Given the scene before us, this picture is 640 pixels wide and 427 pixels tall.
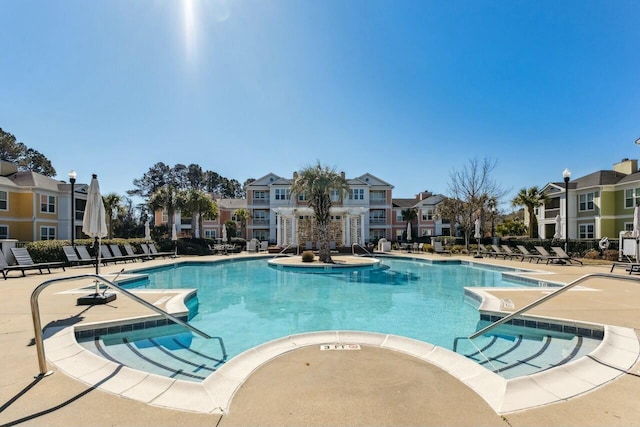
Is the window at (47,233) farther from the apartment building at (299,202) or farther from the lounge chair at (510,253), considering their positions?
the lounge chair at (510,253)

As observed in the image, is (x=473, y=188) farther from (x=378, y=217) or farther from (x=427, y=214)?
(x=378, y=217)

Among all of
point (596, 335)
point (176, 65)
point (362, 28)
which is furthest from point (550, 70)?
point (176, 65)

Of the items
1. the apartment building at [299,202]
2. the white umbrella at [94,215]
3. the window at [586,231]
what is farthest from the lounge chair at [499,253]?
the white umbrella at [94,215]

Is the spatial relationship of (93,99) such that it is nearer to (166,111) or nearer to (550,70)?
(166,111)

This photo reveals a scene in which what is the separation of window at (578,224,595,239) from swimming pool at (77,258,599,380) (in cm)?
2112

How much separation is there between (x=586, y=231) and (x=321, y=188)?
27983 millimetres

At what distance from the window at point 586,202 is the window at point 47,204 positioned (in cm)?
5114

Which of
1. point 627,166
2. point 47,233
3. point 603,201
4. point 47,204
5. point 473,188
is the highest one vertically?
point 627,166

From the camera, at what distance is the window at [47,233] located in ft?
90.2

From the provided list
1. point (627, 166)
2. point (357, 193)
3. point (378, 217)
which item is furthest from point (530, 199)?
point (357, 193)

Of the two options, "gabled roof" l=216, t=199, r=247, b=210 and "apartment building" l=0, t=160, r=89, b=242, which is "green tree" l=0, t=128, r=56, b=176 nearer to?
"apartment building" l=0, t=160, r=89, b=242

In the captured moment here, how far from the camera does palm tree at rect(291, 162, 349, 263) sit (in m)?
19.5

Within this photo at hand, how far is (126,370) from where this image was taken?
366cm

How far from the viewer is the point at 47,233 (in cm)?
2802
